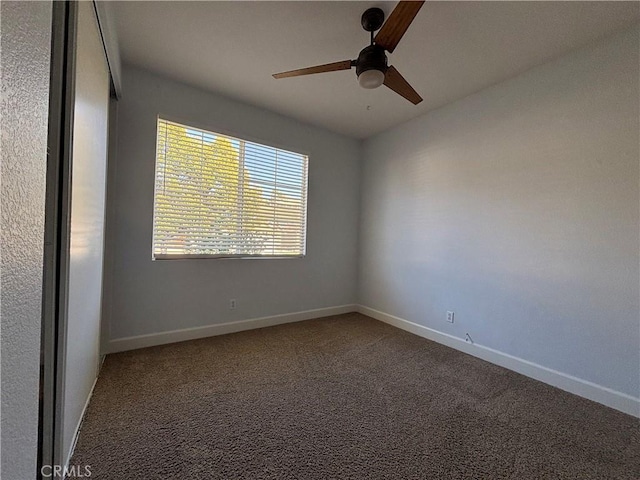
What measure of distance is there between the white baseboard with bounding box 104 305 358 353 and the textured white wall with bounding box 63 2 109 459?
634 millimetres

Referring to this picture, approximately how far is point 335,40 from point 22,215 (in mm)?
2260

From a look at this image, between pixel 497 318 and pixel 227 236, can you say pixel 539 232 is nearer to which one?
pixel 497 318

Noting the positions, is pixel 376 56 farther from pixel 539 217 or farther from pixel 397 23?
pixel 539 217

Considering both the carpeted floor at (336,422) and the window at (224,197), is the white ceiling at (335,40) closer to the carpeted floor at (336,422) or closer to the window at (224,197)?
the window at (224,197)

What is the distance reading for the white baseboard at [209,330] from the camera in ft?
8.47

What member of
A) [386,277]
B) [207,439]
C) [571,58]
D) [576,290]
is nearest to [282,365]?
[207,439]

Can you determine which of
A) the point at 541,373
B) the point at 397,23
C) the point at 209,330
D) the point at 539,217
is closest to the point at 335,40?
the point at 397,23

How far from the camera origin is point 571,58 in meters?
2.20

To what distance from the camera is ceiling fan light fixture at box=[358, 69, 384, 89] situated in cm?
183

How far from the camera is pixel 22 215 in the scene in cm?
65

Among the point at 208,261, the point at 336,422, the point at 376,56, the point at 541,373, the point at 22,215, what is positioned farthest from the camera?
the point at 208,261

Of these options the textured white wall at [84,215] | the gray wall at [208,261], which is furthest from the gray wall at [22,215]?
the gray wall at [208,261]

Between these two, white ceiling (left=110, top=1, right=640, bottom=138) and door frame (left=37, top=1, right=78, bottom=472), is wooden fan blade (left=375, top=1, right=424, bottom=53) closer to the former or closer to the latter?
white ceiling (left=110, top=1, right=640, bottom=138)

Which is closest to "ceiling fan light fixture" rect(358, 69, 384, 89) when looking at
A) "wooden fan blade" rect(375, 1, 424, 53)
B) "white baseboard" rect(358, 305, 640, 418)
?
"wooden fan blade" rect(375, 1, 424, 53)
